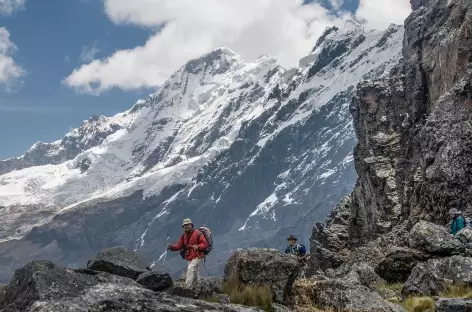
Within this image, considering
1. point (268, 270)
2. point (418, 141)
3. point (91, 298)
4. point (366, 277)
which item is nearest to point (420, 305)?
point (268, 270)

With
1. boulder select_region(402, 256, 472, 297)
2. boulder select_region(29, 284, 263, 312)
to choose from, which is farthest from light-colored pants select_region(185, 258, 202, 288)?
boulder select_region(29, 284, 263, 312)

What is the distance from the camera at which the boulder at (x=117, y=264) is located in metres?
15.8

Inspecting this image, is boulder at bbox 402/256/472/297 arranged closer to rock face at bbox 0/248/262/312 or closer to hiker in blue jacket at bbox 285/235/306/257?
rock face at bbox 0/248/262/312

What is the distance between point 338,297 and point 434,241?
6532 mm

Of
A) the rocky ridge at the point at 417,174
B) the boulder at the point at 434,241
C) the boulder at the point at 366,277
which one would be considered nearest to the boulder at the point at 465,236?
the rocky ridge at the point at 417,174

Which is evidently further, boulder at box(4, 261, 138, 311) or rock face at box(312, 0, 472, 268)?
rock face at box(312, 0, 472, 268)

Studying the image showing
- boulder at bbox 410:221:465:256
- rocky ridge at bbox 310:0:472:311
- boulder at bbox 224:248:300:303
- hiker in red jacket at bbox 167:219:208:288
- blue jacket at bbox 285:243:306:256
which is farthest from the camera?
blue jacket at bbox 285:243:306:256

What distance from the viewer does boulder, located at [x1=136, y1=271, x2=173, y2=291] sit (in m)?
14.1

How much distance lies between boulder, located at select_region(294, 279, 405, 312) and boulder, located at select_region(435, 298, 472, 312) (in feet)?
3.72

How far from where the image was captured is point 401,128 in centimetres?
5181

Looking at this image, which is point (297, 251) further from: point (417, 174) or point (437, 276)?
point (417, 174)

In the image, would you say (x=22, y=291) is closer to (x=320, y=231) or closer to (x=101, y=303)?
(x=101, y=303)

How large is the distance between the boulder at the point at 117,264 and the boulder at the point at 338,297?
586cm

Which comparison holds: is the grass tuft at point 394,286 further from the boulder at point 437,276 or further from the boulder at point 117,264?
the boulder at point 117,264
